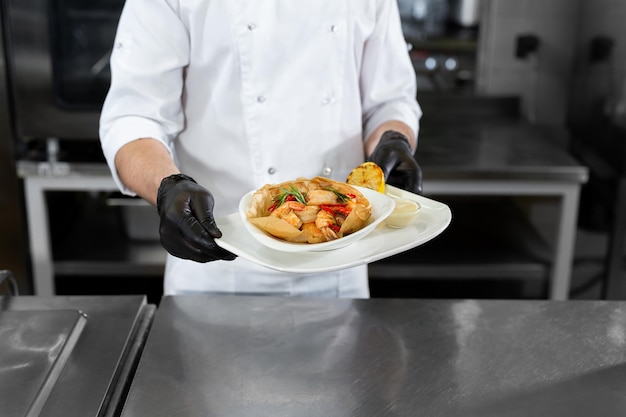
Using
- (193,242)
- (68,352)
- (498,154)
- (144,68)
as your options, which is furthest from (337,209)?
(498,154)

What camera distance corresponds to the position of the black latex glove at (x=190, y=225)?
1.10 meters

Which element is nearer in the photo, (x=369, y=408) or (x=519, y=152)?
(x=369, y=408)

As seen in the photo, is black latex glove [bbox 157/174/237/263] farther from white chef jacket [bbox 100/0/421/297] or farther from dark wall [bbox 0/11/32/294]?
dark wall [bbox 0/11/32/294]

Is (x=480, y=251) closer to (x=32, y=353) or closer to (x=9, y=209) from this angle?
(x=9, y=209)

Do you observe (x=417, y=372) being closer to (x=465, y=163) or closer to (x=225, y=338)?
(x=225, y=338)

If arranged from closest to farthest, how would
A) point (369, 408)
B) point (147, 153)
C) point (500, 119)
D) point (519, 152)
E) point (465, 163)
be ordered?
1. point (369, 408)
2. point (147, 153)
3. point (465, 163)
4. point (519, 152)
5. point (500, 119)

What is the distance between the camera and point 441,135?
2637mm

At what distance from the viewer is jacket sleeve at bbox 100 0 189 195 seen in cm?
145

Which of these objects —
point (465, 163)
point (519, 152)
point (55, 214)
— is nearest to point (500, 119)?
point (519, 152)

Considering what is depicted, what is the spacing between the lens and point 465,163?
2273 mm

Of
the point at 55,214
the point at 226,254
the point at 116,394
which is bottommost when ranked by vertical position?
the point at 55,214

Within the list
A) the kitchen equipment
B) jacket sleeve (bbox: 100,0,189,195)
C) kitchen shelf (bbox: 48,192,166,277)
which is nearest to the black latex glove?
jacket sleeve (bbox: 100,0,189,195)

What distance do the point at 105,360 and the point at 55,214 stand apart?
140cm

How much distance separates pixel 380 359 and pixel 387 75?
0.74 meters
